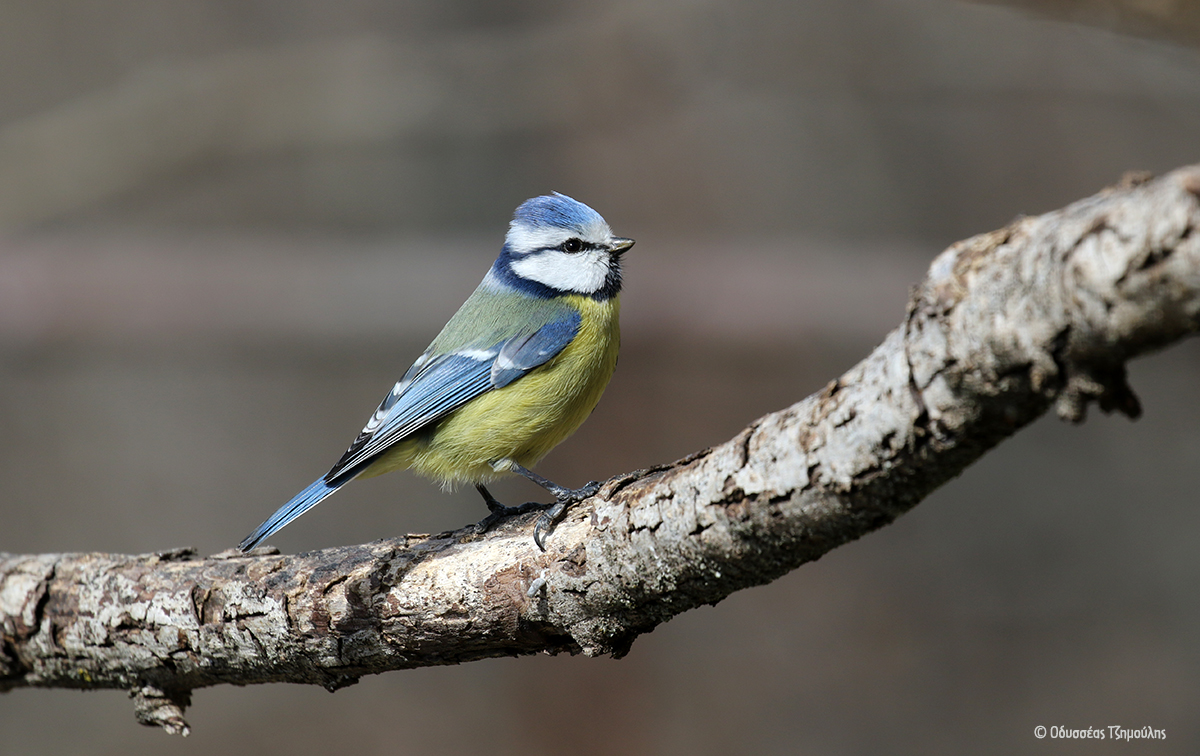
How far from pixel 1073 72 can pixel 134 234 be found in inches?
228

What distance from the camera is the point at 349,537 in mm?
5172

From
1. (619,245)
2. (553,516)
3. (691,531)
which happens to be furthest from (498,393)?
(691,531)

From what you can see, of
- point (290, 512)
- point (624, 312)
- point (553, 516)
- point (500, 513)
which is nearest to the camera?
point (553, 516)

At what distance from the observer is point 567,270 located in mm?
2943

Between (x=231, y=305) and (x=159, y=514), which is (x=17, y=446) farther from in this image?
(x=231, y=305)

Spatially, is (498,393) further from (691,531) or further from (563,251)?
(691,531)

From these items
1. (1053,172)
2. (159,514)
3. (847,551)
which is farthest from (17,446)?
(1053,172)

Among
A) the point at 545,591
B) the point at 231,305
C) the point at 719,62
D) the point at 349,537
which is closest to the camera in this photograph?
the point at 545,591

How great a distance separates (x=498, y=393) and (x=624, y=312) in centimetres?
232

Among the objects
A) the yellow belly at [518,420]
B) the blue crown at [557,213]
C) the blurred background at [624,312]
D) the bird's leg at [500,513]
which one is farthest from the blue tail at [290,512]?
the blurred background at [624,312]

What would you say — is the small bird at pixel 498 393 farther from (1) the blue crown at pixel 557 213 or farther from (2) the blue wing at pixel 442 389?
(1) the blue crown at pixel 557 213

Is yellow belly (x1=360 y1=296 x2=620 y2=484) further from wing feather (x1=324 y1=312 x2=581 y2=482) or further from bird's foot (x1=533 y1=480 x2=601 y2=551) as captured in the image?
bird's foot (x1=533 y1=480 x2=601 y2=551)

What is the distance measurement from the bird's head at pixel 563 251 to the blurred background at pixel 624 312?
4.81 feet

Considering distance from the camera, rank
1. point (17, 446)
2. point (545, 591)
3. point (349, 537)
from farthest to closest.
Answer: point (17, 446), point (349, 537), point (545, 591)
